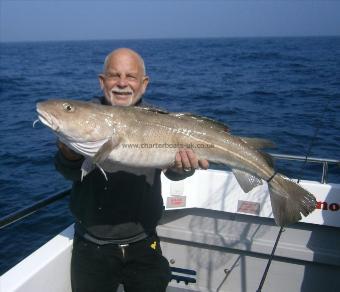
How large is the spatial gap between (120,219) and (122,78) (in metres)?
1.24

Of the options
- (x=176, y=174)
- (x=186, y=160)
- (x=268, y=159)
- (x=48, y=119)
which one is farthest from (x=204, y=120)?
(x=48, y=119)

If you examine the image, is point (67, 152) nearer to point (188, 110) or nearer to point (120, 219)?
point (120, 219)

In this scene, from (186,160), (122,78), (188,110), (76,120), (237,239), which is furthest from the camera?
(188,110)

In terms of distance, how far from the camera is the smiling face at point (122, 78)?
3.60 m

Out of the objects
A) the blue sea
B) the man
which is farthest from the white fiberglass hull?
the man

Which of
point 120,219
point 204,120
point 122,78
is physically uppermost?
point 122,78

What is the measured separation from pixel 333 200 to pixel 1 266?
5718 mm

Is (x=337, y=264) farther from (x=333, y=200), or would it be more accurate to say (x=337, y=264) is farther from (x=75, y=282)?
(x=75, y=282)

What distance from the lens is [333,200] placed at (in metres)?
4.38

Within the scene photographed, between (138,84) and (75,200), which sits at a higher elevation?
(138,84)

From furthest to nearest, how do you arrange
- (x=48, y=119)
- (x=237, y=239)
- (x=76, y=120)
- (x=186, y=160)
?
(x=237, y=239), (x=186, y=160), (x=76, y=120), (x=48, y=119)

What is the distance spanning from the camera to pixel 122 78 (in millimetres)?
3590

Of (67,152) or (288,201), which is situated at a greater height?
(67,152)

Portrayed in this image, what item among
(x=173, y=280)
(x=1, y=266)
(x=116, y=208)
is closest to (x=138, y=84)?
(x=116, y=208)
